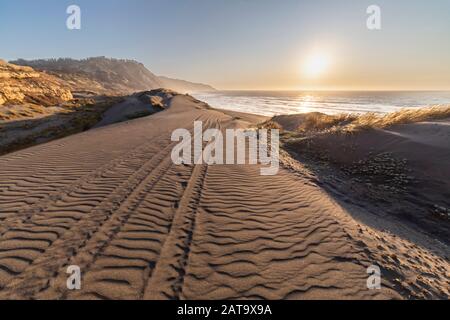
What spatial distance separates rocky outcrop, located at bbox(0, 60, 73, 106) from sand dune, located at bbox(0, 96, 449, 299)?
26.4 meters

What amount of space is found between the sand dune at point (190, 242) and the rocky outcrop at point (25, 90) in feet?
86.6

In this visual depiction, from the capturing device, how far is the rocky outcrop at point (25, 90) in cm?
2517

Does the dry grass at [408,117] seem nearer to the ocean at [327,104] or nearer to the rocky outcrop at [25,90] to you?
the ocean at [327,104]

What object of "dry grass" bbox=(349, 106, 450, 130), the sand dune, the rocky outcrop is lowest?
the sand dune

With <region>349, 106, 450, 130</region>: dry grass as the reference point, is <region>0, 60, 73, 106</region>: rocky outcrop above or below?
above

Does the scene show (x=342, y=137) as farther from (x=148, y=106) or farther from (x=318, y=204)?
(x=148, y=106)

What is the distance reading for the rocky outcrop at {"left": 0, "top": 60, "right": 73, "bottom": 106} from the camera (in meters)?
25.2

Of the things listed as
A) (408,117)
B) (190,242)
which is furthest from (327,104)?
(190,242)

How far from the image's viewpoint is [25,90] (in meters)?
29.3

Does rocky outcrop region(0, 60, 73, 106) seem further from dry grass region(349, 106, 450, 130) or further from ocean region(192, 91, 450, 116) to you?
ocean region(192, 91, 450, 116)

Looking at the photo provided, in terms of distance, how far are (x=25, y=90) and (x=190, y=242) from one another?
3743 centimetres

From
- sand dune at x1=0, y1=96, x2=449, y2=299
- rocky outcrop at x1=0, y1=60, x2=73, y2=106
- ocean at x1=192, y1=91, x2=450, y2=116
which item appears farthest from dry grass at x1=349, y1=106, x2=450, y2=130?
rocky outcrop at x1=0, y1=60, x2=73, y2=106

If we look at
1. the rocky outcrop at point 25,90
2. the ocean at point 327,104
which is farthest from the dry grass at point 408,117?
the rocky outcrop at point 25,90
